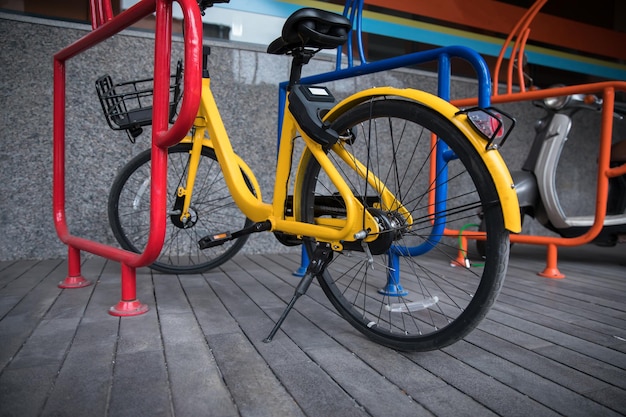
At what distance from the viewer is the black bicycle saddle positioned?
1.36 meters

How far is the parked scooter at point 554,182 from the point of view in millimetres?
2656

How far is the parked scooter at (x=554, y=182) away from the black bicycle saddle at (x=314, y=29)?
171 centimetres

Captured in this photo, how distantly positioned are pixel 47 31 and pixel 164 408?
7.46 feet

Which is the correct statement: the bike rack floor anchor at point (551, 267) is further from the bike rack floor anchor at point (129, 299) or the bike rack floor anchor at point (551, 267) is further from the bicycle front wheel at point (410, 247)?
the bike rack floor anchor at point (129, 299)

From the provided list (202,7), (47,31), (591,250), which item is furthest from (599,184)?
(47,31)

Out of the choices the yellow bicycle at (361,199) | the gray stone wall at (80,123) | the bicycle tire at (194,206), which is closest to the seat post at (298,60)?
the yellow bicycle at (361,199)

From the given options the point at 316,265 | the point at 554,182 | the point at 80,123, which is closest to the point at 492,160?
the point at 316,265

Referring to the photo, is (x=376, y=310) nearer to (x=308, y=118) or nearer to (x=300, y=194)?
(x=300, y=194)

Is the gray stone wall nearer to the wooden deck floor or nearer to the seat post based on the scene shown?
the wooden deck floor

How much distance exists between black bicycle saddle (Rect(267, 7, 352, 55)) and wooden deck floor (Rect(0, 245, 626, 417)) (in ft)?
2.91

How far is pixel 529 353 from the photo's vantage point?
1282 mm

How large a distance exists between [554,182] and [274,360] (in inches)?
87.5

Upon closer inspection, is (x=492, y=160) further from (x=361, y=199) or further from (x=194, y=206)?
(x=194, y=206)

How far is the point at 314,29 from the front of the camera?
1383 mm
